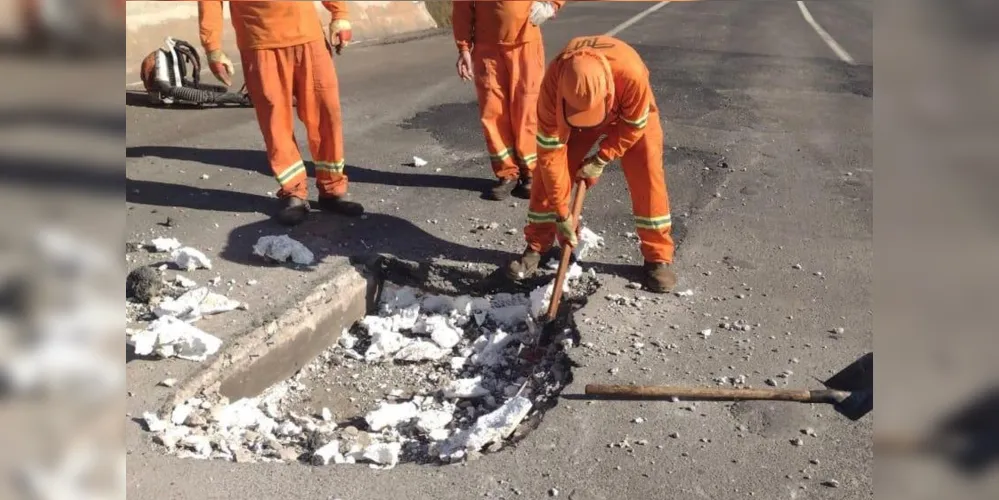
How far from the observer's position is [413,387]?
441cm

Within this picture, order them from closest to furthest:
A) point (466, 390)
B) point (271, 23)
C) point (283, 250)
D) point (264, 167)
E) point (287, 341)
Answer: point (466, 390) < point (287, 341) < point (283, 250) < point (271, 23) < point (264, 167)

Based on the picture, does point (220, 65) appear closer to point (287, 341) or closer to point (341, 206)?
point (341, 206)

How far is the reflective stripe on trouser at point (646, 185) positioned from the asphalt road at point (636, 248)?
234mm

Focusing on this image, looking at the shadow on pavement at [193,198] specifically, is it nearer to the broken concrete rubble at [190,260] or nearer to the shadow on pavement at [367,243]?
the shadow on pavement at [367,243]

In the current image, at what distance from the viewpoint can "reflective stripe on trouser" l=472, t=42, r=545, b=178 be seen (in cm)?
585

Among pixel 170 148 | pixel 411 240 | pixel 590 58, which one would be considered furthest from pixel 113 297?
pixel 170 148

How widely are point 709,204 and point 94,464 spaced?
5386 mm

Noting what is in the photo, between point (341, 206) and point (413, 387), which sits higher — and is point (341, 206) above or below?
above

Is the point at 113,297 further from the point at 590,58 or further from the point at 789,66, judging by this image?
the point at 789,66

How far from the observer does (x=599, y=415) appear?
359cm

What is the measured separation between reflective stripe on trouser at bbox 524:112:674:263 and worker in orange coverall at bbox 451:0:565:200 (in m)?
1.16

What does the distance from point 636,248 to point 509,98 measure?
1403mm

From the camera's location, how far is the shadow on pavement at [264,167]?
21.3 ft

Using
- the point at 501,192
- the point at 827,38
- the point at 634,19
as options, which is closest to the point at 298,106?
the point at 501,192
